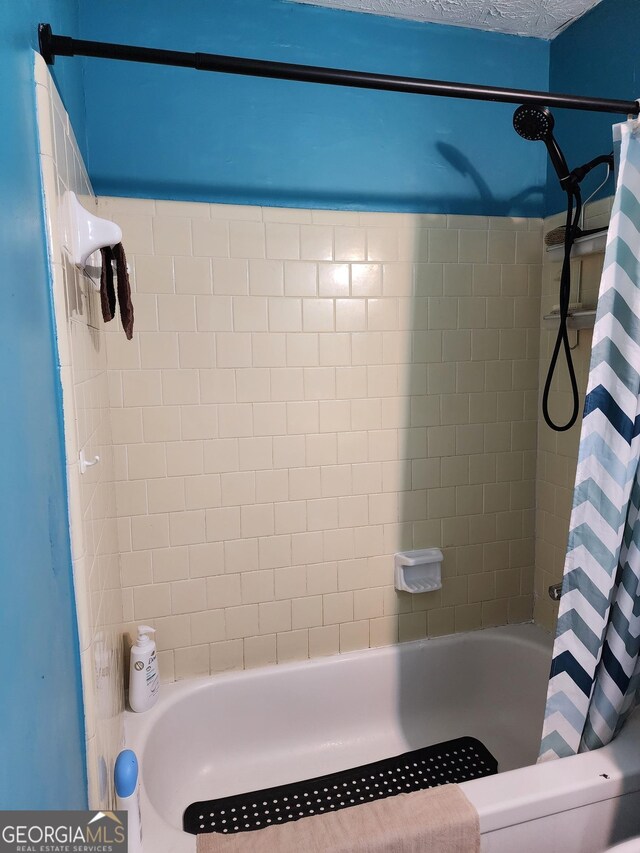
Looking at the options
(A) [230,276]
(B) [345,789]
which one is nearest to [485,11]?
(A) [230,276]

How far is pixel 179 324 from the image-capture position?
1.77 meters

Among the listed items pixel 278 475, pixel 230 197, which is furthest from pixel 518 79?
pixel 278 475

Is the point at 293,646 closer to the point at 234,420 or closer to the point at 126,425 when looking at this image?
the point at 234,420

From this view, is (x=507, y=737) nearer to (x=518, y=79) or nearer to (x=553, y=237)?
(x=553, y=237)

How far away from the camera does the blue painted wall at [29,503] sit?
61cm

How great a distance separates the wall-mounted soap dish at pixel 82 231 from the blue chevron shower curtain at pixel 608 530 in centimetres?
110

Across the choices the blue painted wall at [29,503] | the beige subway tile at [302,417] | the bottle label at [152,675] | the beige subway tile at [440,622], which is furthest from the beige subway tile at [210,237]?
the beige subway tile at [440,622]

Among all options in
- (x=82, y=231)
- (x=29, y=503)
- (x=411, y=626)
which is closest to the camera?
(x=29, y=503)

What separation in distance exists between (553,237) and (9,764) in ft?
6.45

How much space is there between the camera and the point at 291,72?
3.81 feet

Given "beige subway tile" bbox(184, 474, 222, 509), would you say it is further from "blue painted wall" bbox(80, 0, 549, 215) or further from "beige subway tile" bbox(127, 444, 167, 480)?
"blue painted wall" bbox(80, 0, 549, 215)

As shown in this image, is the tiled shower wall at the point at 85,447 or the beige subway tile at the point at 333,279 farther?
the beige subway tile at the point at 333,279

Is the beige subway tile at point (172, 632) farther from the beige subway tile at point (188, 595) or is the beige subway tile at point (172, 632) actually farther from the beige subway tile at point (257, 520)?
the beige subway tile at point (257, 520)

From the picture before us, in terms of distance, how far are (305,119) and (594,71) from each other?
0.97 m
